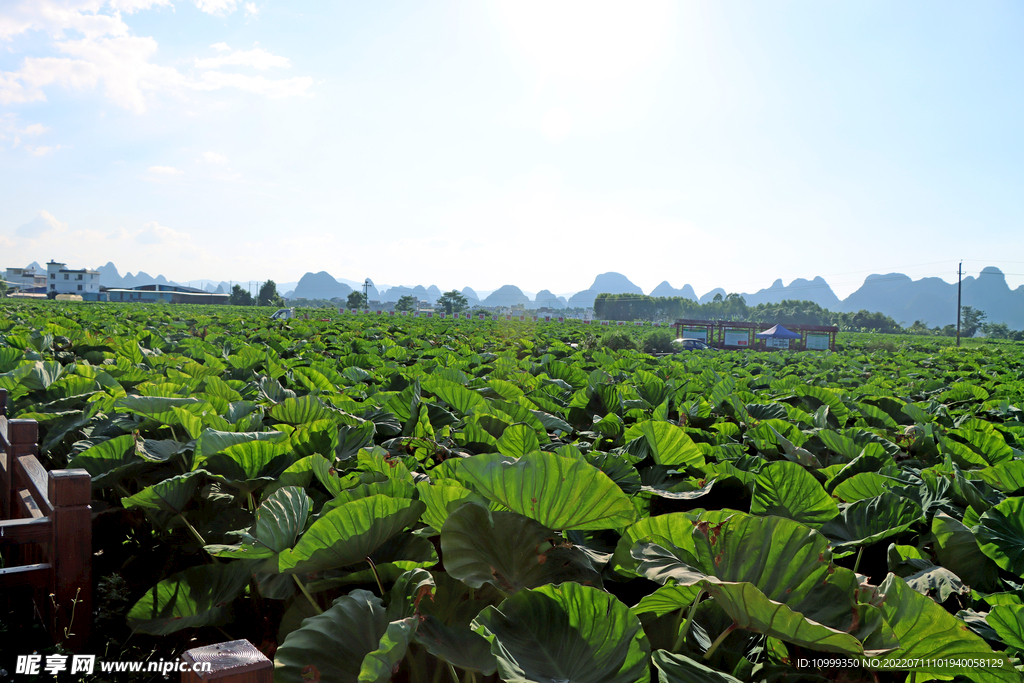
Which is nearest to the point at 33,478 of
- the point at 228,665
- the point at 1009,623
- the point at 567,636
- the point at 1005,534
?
the point at 228,665

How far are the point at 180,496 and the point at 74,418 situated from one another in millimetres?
1228

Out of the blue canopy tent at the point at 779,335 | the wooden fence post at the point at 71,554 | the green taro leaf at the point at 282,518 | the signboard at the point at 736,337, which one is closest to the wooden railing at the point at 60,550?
the wooden fence post at the point at 71,554

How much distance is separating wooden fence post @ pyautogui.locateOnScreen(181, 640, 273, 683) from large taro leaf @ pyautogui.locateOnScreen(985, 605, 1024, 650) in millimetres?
1207

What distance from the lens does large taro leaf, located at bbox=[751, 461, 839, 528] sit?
1225 mm

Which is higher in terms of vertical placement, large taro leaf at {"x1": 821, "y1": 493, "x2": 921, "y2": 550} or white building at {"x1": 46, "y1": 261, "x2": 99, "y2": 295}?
white building at {"x1": 46, "y1": 261, "x2": 99, "y2": 295}

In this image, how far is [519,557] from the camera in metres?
1.02

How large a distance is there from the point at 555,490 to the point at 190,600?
93 centimetres

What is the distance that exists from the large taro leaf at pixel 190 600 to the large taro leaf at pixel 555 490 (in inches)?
26.3

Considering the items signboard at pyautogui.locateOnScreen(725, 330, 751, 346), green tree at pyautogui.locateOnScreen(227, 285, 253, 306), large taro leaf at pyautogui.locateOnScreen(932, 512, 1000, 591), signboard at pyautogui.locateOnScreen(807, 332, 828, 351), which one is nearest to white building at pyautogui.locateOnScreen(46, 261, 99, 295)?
green tree at pyautogui.locateOnScreen(227, 285, 253, 306)

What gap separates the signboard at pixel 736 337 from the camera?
35406 millimetres

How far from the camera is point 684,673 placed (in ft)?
2.55

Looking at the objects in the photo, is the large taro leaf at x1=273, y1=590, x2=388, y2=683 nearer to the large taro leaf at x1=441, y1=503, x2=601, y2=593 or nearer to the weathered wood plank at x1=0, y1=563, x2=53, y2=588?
the large taro leaf at x1=441, y1=503, x2=601, y2=593

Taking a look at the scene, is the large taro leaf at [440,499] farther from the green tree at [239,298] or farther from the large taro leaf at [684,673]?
the green tree at [239,298]

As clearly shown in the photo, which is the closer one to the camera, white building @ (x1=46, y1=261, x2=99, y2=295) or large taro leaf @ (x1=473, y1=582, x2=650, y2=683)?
large taro leaf @ (x1=473, y1=582, x2=650, y2=683)
